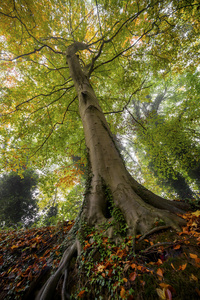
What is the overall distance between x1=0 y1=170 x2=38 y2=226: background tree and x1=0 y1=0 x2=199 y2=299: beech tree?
14.8 ft

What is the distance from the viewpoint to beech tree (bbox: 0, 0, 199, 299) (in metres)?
1.99

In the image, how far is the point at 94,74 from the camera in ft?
20.3

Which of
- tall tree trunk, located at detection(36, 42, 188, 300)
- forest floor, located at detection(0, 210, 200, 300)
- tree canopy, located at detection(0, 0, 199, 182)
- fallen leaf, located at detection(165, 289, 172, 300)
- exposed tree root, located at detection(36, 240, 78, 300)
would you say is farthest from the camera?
tree canopy, located at detection(0, 0, 199, 182)

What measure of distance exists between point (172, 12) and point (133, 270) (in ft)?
18.7

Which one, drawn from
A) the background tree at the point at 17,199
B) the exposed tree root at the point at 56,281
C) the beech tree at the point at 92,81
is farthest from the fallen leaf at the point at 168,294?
the background tree at the point at 17,199

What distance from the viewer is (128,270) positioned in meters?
1.14

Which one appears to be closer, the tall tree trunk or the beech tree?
the tall tree trunk

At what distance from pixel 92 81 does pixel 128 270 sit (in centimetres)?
722

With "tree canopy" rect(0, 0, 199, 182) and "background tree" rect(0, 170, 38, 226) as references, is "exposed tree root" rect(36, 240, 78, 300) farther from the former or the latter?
"background tree" rect(0, 170, 38, 226)

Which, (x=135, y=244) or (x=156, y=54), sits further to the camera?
(x=156, y=54)

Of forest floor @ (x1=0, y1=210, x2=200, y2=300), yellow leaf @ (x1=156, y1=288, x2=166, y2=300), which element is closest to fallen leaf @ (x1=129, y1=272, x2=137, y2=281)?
forest floor @ (x1=0, y1=210, x2=200, y2=300)

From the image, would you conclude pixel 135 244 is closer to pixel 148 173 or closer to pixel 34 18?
pixel 34 18

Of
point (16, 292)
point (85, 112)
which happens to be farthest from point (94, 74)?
point (16, 292)

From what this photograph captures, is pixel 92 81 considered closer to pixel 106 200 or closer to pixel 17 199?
pixel 106 200
